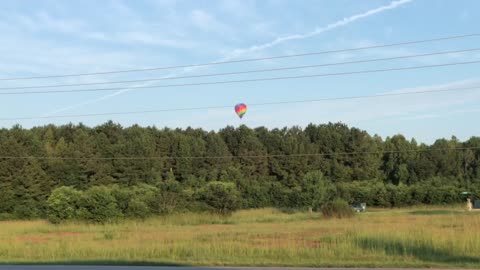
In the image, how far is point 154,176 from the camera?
91.2m

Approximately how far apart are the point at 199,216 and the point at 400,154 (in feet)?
229

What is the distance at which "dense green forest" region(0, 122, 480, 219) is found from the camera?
66.9 metres

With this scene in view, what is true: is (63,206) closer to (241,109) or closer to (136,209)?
(136,209)

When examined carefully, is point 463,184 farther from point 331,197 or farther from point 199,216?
point 199,216

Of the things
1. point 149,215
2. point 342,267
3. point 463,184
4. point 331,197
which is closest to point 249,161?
point 331,197

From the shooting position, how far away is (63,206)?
54.9 m

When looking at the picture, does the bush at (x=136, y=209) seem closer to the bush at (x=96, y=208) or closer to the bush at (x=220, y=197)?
the bush at (x=96, y=208)

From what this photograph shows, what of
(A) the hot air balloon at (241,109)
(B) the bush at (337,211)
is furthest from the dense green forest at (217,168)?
(A) the hot air balloon at (241,109)

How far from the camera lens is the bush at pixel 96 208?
55.0 metres

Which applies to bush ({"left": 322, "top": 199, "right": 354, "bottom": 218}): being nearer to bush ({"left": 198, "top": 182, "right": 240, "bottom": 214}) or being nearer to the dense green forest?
bush ({"left": 198, "top": 182, "right": 240, "bottom": 214})

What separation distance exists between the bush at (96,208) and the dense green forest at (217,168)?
11 centimetres

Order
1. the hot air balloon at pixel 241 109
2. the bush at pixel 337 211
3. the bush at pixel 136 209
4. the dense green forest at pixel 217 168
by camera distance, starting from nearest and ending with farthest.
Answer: the hot air balloon at pixel 241 109 → the bush at pixel 337 211 → the bush at pixel 136 209 → the dense green forest at pixel 217 168

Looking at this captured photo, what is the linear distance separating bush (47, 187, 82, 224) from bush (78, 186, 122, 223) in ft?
2.21

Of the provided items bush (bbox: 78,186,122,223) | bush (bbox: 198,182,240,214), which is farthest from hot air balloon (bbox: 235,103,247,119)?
bush (bbox: 198,182,240,214)
